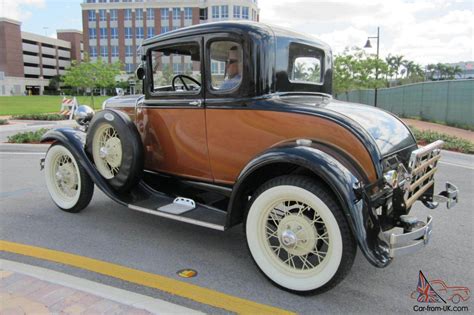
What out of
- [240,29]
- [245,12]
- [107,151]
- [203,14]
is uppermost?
[203,14]

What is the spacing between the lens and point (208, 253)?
3594mm

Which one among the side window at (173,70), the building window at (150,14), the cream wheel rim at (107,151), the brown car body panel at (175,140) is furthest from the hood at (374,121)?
the building window at (150,14)

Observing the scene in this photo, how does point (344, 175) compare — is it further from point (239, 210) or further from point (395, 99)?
point (395, 99)

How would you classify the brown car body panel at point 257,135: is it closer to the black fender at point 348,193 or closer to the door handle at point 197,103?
the door handle at point 197,103

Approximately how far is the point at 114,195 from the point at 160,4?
72167 millimetres

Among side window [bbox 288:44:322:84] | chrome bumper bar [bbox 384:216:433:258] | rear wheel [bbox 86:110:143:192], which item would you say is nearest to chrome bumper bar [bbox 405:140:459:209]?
chrome bumper bar [bbox 384:216:433:258]

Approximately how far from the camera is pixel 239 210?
3.25 m

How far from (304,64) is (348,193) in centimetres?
176

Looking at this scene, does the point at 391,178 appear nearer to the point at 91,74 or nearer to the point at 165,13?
the point at 91,74

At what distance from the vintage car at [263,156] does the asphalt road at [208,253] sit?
190mm

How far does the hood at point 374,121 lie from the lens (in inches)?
124

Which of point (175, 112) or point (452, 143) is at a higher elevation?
point (175, 112)

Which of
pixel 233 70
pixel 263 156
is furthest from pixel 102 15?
pixel 263 156

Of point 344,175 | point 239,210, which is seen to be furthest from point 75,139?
point 344,175
